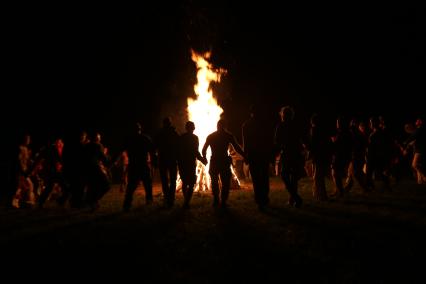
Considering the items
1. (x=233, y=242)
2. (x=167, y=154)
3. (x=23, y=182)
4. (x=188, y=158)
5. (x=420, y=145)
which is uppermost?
(x=420, y=145)

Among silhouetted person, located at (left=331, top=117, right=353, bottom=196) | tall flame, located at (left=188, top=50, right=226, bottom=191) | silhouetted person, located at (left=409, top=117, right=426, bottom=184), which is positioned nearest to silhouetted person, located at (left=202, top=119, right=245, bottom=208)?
silhouetted person, located at (left=331, top=117, right=353, bottom=196)

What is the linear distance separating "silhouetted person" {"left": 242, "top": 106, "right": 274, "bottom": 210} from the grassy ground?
0.61 m

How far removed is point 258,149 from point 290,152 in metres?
0.69

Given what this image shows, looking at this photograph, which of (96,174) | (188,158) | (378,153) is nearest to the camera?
(188,158)

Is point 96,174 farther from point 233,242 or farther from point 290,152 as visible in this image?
point 233,242

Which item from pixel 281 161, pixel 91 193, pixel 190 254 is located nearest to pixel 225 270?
pixel 190 254

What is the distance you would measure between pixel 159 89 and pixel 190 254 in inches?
1226

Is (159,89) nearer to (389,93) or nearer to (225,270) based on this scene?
(389,93)

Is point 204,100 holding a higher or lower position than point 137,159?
higher

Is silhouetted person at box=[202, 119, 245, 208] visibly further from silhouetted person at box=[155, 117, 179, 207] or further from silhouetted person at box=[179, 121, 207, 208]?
silhouetted person at box=[155, 117, 179, 207]

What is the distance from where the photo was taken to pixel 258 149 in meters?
10.3

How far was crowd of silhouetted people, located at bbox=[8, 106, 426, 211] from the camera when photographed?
10289 millimetres

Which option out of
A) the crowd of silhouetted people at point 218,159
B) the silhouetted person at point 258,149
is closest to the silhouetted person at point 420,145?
the crowd of silhouetted people at point 218,159

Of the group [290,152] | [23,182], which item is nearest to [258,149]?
[290,152]
